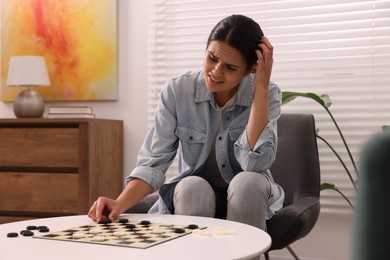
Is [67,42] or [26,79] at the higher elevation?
[67,42]

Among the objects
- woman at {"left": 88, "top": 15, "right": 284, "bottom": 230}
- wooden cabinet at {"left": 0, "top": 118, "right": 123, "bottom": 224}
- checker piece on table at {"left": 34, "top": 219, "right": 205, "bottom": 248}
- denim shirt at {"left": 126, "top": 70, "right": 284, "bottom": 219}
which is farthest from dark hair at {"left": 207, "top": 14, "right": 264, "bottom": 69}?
wooden cabinet at {"left": 0, "top": 118, "right": 123, "bottom": 224}

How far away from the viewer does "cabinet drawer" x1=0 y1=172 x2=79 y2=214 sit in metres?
3.12

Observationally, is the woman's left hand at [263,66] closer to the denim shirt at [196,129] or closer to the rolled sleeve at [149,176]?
the denim shirt at [196,129]

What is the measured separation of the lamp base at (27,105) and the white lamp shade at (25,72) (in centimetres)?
7

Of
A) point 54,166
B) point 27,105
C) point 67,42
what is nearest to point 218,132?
point 54,166

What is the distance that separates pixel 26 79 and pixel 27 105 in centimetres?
16

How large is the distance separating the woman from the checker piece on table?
252mm

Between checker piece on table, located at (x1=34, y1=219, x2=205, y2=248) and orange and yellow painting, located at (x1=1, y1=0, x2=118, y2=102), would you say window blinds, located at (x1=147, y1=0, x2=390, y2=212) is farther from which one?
checker piece on table, located at (x1=34, y1=219, x2=205, y2=248)

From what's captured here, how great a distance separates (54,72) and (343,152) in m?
1.88

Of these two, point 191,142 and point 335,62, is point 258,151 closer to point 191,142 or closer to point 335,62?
point 191,142

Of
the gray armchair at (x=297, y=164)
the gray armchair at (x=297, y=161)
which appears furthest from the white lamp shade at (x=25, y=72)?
the gray armchair at (x=297, y=161)

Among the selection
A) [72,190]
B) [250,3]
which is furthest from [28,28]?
[250,3]

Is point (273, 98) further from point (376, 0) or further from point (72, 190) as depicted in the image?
point (72, 190)

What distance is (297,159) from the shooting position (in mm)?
2416
